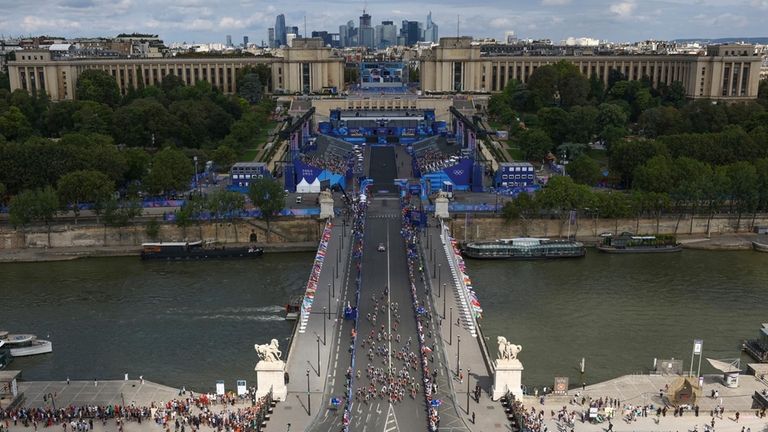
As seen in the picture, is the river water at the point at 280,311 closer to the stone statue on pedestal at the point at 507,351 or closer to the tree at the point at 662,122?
the stone statue on pedestal at the point at 507,351

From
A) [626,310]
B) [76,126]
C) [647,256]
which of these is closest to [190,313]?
[626,310]

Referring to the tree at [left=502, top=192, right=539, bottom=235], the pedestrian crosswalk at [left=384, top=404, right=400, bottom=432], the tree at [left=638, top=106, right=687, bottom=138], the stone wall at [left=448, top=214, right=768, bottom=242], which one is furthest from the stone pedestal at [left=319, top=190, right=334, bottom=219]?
the tree at [left=638, top=106, right=687, bottom=138]

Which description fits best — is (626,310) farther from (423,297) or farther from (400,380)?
(400,380)

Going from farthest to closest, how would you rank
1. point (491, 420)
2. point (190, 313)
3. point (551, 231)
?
1. point (551, 231)
2. point (190, 313)
3. point (491, 420)

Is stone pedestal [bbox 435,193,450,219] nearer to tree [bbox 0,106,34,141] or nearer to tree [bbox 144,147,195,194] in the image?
tree [bbox 144,147,195,194]

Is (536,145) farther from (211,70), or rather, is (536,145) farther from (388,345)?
(211,70)

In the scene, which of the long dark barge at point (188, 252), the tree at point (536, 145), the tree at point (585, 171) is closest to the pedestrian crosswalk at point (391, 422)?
the long dark barge at point (188, 252)
